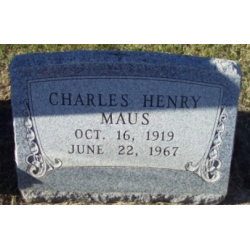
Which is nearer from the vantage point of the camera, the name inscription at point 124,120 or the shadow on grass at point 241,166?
the name inscription at point 124,120

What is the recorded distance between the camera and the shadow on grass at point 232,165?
479 centimetres

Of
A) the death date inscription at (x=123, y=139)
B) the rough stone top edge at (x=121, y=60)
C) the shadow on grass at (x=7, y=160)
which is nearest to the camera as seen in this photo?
the rough stone top edge at (x=121, y=60)

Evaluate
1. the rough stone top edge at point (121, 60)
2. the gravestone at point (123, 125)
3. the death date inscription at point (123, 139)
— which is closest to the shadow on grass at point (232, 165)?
the gravestone at point (123, 125)

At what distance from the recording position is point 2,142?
5195mm

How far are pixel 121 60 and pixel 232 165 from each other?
140 centimetres

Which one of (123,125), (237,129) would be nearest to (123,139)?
(123,125)

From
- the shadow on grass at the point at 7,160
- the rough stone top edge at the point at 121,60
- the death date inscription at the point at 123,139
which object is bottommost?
the shadow on grass at the point at 7,160

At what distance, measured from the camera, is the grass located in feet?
15.9

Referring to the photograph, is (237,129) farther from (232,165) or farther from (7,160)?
(7,160)

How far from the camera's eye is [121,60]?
424 centimetres

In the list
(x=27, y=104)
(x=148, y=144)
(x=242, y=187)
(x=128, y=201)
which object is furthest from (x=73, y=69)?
(x=242, y=187)

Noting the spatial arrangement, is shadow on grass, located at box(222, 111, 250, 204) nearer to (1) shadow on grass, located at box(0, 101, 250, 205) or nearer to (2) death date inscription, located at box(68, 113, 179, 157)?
(1) shadow on grass, located at box(0, 101, 250, 205)

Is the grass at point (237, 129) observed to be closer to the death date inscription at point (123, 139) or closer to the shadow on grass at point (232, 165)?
the shadow on grass at point (232, 165)

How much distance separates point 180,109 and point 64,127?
0.79 metres
